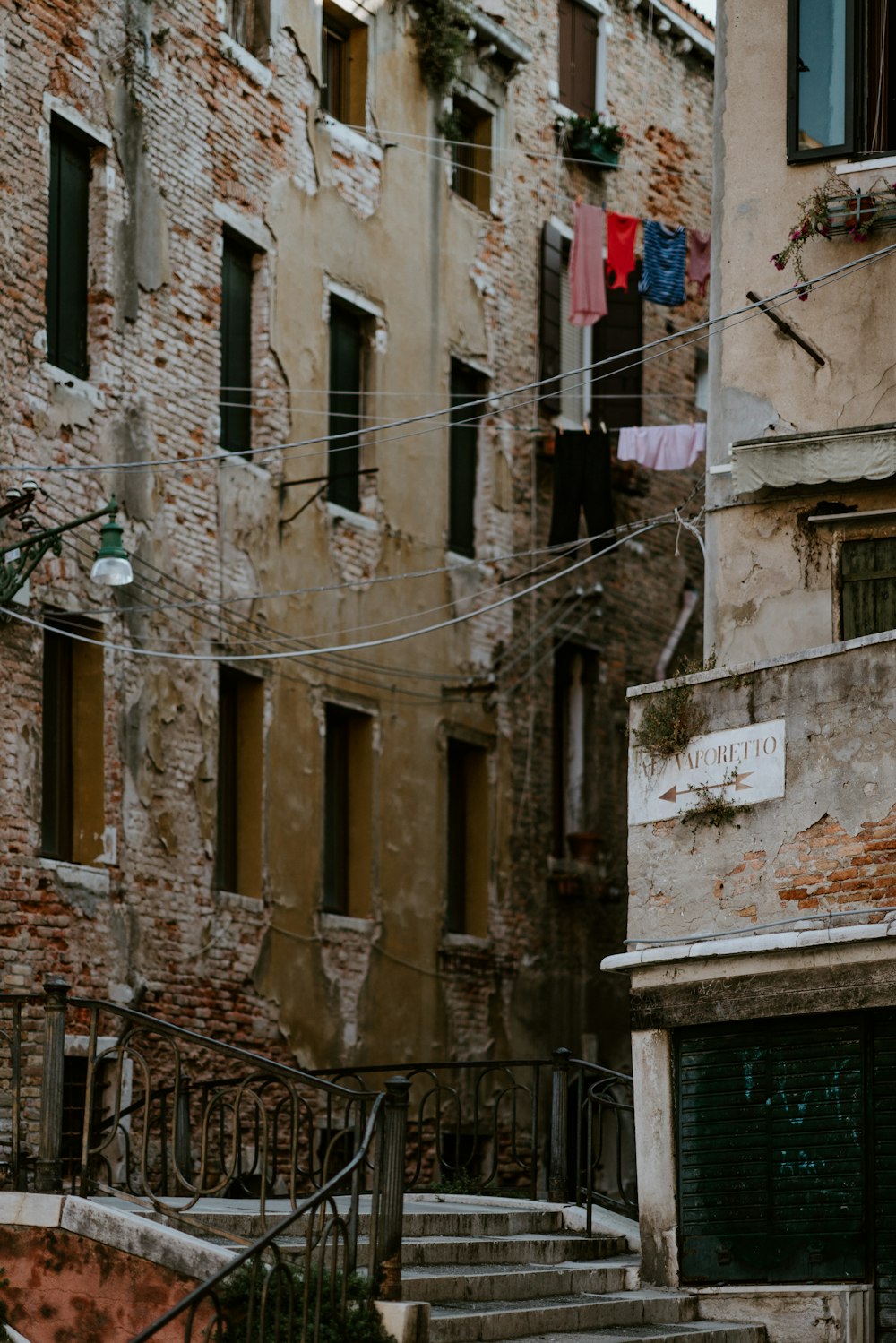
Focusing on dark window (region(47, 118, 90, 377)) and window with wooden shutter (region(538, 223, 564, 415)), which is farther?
window with wooden shutter (region(538, 223, 564, 415))

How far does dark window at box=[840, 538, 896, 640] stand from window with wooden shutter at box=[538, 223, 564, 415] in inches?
395

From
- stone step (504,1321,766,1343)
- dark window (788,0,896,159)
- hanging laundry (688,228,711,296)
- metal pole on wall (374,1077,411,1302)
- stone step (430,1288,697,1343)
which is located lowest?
stone step (504,1321,766,1343)

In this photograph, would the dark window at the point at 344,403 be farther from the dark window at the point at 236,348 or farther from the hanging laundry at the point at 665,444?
the hanging laundry at the point at 665,444

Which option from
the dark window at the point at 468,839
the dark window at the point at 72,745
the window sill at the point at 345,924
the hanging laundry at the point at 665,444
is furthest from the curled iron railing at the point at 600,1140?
the hanging laundry at the point at 665,444

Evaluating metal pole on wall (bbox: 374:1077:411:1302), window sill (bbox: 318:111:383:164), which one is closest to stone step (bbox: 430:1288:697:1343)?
metal pole on wall (bbox: 374:1077:411:1302)

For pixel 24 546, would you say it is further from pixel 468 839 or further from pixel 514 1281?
pixel 468 839

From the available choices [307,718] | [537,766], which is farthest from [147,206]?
[537,766]

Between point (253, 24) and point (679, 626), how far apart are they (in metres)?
8.80

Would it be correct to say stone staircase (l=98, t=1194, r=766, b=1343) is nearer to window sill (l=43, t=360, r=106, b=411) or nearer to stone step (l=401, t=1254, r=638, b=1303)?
stone step (l=401, t=1254, r=638, b=1303)

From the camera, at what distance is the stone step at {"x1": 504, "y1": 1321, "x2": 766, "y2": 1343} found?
12.3 m

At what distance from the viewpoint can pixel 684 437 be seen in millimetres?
22031

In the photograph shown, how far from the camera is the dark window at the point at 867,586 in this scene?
15430mm

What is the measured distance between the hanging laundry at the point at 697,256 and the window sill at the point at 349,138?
3843 millimetres

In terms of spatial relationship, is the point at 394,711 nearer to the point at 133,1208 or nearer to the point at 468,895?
the point at 468,895
